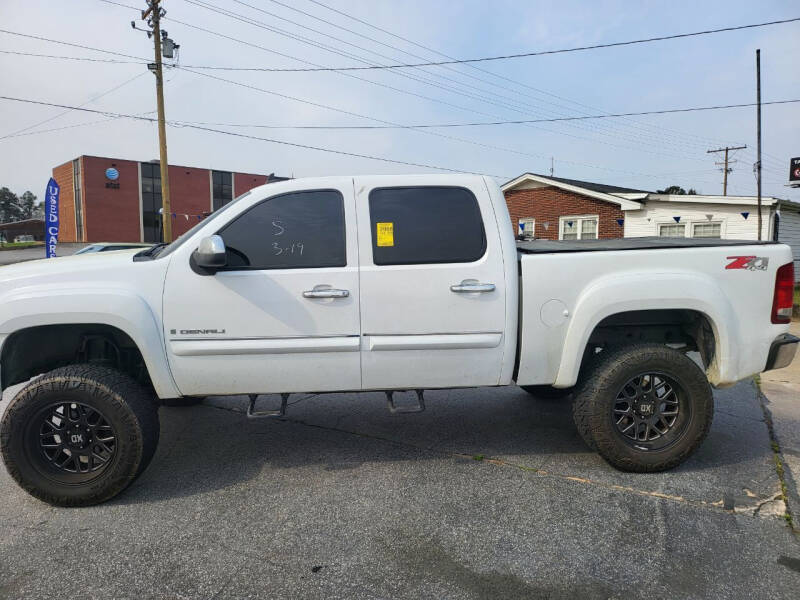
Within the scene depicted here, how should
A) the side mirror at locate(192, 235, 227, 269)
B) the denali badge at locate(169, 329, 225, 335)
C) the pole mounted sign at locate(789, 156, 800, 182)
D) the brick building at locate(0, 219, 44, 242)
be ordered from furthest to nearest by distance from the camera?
the brick building at locate(0, 219, 44, 242) → the pole mounted sign at locate(789, 156, 800, 182) → the denali badge at locate(169, 329, 225, 335) → the side mirror at locate(192, 235, 227, 269)

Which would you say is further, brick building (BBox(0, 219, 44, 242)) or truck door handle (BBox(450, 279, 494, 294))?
brick building (BBox(0, 219, 44, 242))

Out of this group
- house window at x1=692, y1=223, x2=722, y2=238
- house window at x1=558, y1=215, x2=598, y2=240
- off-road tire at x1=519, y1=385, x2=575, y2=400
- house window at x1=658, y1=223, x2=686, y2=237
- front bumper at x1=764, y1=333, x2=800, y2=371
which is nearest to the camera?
front bumper at x1=764, y1=333, x2=800, y2=371

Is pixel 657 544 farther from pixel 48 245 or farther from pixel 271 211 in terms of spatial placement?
pixel 48 245

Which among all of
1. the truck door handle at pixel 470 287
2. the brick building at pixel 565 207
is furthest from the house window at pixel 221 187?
the truck door handle at pixel 470 287

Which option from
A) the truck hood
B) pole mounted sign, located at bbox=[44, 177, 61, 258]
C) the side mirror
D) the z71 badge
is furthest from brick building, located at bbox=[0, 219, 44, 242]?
the z71 badge

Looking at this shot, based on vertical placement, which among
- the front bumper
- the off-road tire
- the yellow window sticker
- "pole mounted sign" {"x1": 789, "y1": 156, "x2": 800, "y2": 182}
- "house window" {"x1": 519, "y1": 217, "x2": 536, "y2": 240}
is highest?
"pole mounted sign" {"x1": 789, "y1": 156, "x2": 800, "y2": 182}

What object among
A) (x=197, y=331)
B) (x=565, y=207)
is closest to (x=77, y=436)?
(x=197, y=331)

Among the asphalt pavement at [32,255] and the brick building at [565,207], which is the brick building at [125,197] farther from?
the brick building at [565,207]

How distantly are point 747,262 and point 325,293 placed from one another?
2.76 m

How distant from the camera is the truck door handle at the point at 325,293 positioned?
3324mm

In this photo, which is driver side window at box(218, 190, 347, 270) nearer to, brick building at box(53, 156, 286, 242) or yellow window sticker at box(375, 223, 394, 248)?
yellow window sticker at box(375, 223, 394, 248)

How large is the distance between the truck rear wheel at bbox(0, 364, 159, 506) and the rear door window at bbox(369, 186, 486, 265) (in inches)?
70.9

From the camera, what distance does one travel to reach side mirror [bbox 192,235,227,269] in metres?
3.07

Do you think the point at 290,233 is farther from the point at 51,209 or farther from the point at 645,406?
the point at 51,209
